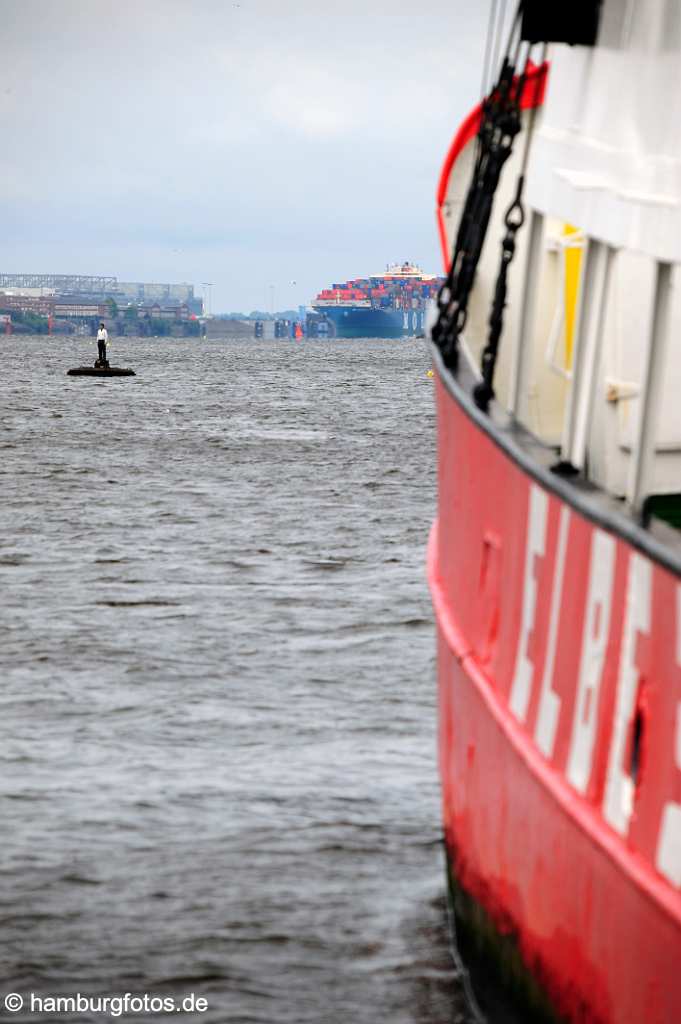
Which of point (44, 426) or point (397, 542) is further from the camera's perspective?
point (44, 426)

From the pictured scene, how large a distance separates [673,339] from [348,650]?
8272 millimetres

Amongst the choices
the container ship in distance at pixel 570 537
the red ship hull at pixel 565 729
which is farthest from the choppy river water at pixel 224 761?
the red ship hull at pixel 565 729

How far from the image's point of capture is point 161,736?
11664mm

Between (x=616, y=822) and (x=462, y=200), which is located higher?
(x=462, y=200)

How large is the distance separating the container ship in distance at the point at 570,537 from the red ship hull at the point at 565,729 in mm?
11

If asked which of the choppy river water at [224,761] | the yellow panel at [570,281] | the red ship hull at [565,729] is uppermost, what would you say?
the yellow panel at [570,281]

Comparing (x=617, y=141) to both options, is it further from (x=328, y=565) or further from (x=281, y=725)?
(x=328, y=565)

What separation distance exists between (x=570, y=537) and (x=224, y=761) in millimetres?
6103

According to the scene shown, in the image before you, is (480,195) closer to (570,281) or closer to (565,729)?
(570,281)

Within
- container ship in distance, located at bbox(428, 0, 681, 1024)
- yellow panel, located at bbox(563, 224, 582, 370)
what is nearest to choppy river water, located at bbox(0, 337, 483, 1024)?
container ship in distance, located at bbox(428, 0, 681, 1024)

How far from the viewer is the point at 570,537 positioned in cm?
523

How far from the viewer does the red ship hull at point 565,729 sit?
14.8ft

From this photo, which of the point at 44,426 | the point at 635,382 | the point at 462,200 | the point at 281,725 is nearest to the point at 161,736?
the point at 281,725

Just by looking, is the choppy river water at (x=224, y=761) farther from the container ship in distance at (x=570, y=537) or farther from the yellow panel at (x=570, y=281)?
the yellow panel at (x=570, y=281)
